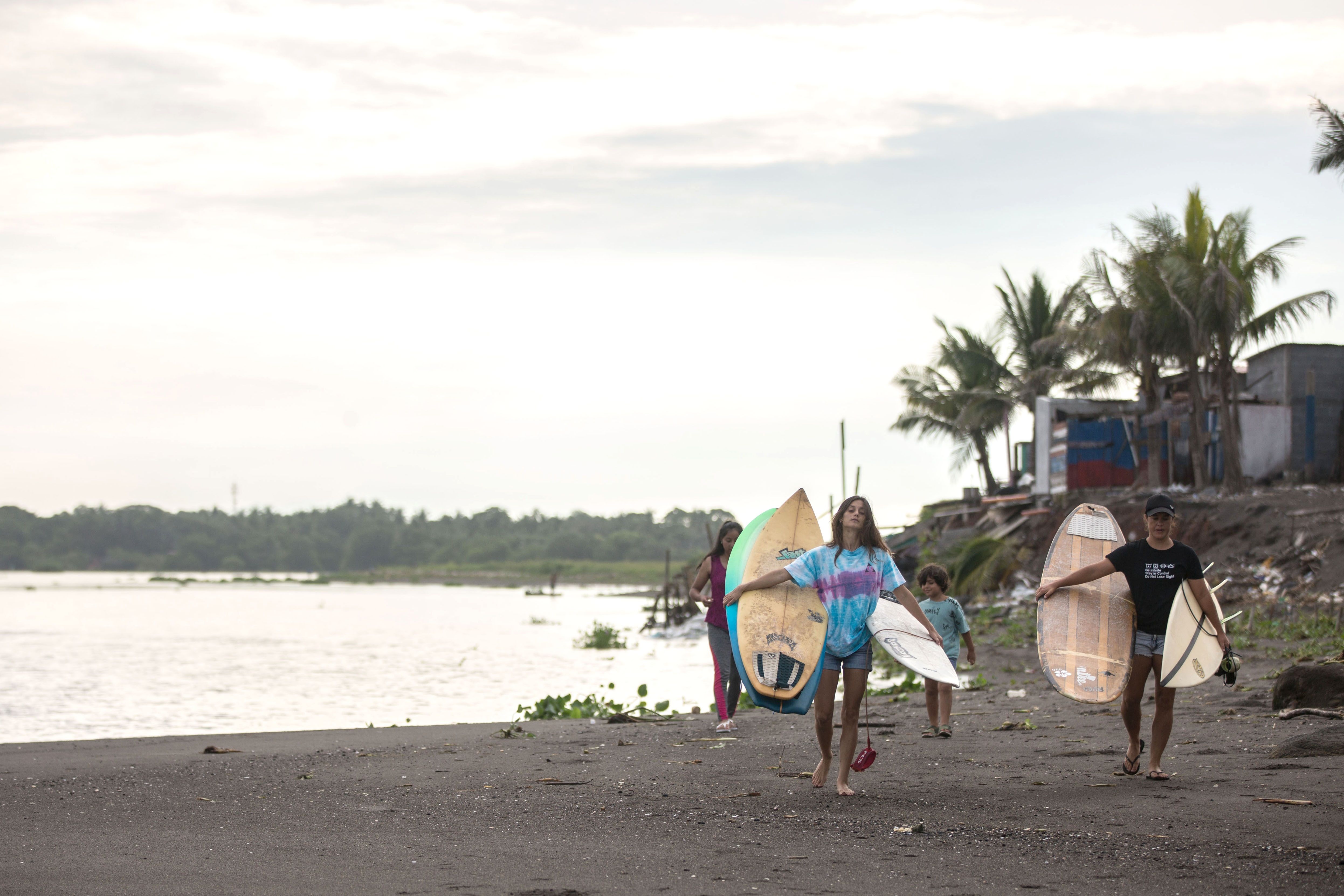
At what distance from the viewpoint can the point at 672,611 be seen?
37.8 m

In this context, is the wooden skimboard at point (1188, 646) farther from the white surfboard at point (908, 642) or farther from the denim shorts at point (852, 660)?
the denim shorts at point (852, 660)

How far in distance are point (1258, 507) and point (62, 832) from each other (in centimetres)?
2171

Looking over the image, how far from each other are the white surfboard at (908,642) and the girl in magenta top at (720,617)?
2.53 metres

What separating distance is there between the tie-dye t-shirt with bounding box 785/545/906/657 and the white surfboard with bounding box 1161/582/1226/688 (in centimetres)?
166

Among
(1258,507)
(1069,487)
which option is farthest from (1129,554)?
(1069,487)

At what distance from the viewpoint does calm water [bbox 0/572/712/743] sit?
15492 mm

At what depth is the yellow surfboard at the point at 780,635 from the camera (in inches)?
281

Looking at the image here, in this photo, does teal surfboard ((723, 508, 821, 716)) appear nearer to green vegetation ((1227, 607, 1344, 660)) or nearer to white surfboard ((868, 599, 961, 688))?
white surfboard ((868, 599, 961, 688))

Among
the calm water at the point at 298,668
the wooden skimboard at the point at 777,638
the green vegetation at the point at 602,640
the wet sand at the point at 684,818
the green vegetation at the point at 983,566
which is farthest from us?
the green vegetation at the point at 602,640

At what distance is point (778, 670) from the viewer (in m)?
7.16

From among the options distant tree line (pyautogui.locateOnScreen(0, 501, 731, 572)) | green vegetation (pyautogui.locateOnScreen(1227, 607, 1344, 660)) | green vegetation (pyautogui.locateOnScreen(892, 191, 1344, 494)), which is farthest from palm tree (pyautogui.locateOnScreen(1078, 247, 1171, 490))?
distant tree line (pyautogui.locateOnScreen(0, 501, 731, 572))

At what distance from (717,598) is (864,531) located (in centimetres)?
321

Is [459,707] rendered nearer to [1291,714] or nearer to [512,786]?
[512,786]

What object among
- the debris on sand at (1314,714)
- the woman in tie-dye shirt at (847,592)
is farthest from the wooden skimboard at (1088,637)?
Result: the debris on sand at (1314,714)
